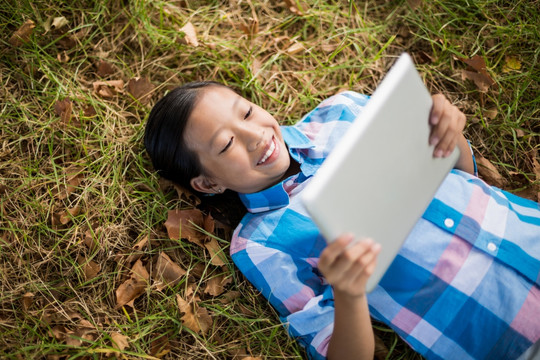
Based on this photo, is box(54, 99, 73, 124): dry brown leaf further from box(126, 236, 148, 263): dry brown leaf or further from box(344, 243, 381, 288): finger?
box(344, 243, 381, 288): finger

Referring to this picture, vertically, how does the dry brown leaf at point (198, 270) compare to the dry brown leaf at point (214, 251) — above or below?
below

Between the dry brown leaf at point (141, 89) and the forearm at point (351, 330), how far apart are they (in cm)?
183

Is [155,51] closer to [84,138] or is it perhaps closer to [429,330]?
[84,138]

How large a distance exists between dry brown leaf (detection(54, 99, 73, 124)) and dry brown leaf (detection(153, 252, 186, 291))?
105cm

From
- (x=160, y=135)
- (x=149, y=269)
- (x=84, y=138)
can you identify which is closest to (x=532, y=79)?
(x=160, y=135)

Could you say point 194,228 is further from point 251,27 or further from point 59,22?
point 59,22

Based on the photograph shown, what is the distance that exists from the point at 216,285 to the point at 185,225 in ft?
1.23

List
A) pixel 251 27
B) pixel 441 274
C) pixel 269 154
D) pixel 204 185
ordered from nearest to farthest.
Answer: pixel 441 274 < pixel 269 154 < pixel 204 185 < pixel 251 27

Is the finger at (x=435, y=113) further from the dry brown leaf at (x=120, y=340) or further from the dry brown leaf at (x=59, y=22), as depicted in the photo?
the dry brown leaf at (x=59, y=22)

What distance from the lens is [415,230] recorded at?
6.64 ft

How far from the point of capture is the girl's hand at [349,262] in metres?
1.42

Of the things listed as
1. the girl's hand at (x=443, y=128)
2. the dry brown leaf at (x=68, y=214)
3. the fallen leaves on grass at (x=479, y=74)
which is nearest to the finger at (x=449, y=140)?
the girl's hand at (x=443, y=128)

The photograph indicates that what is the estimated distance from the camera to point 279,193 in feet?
7.28

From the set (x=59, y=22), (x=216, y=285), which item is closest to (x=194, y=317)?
(x=216, y=285)
